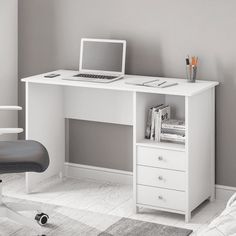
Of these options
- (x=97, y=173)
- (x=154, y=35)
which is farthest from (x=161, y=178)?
(x=154, y=35)

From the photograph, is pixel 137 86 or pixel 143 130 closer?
pixel 137 86

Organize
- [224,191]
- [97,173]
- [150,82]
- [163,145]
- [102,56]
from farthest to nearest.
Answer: [97,173] < [102,56] < [224,191] < [150,82] < [163,145]

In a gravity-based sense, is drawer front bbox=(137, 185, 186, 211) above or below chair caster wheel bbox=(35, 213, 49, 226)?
above

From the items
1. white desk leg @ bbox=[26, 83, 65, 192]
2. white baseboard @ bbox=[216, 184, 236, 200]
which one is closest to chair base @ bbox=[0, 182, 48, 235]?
white desk leg @ bbox=[26, 83, 65, 192]

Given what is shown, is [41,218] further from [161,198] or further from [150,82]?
[150,82]

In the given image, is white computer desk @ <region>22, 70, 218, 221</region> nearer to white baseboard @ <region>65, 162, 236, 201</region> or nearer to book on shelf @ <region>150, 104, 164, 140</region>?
book on shelf @ <region>150, 104, 164, 140</region>

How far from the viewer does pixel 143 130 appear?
4.16 meters

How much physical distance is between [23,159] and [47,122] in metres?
1.05

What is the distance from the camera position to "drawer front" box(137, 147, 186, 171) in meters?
3.97

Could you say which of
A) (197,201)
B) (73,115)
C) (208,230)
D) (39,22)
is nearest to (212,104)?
(197,201)

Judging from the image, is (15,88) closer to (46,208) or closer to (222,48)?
(46,208)

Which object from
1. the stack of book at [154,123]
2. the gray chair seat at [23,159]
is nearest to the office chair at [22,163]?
the gray chair seat at [23,159]

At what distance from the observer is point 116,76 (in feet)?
14.4

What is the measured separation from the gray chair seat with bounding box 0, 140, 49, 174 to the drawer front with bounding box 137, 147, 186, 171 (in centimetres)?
67
